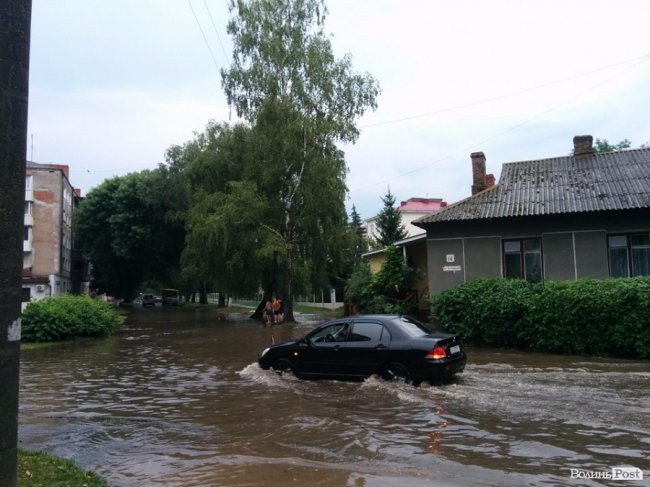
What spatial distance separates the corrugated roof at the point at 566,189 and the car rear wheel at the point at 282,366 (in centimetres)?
1178

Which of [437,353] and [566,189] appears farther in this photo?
[566,189]

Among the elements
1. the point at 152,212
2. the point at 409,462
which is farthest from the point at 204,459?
the point at 152,212

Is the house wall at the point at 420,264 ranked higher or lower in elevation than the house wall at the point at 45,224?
lower

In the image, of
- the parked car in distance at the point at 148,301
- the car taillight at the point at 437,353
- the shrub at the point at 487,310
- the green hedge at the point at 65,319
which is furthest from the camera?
the parked car in distance at the point at 148,301

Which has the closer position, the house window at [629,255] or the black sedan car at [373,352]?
the black sedan car at [373,352]

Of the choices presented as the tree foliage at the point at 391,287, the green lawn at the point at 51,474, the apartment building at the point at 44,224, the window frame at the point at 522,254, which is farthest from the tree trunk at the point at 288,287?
the green lawn at the point at 51,474

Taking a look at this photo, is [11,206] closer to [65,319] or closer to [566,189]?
[566,189]

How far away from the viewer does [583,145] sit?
85.5 ft

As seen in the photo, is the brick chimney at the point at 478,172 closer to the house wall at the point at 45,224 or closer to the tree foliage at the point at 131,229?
the tree foliage at the point at 131,229

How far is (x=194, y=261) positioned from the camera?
36.4 metres

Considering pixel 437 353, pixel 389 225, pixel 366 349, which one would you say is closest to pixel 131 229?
pixel 389 225

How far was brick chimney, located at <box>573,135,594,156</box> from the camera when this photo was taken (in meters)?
25.9

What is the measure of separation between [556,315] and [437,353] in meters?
7.93

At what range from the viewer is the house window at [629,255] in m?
21.4
